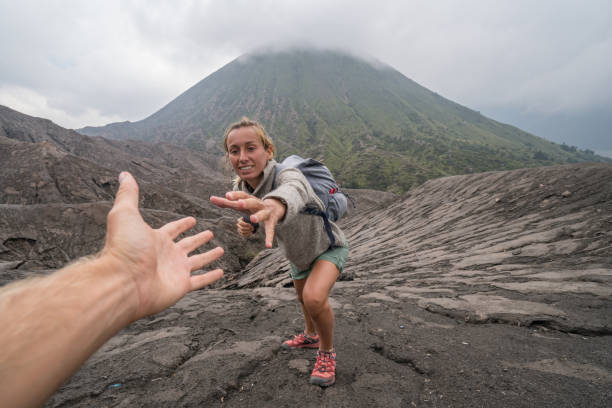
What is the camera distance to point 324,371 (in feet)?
7.54

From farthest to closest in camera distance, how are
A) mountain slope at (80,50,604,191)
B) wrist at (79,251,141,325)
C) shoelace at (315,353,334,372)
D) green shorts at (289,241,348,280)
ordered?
mountain slope at (80,50,604,191) < green shorts at (289,241,348,280) < shoelace at (315,353,334,372) < wrist at (79,251,141,325)

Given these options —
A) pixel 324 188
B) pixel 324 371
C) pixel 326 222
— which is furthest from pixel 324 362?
pixel 324 188

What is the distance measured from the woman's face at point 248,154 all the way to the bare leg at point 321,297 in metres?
0.92

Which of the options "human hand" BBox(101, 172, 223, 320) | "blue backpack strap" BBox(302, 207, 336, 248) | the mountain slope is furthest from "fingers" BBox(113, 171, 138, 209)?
the mountain slope

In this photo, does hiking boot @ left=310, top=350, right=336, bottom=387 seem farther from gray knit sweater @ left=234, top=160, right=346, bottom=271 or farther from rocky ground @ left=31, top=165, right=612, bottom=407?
gray knit sweater @ left=234, top=160, right=346, bottom=271

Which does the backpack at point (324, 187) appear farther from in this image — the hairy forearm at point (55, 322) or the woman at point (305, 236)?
the hairy forearm at point (55, 322)

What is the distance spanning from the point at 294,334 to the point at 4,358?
2750 mm

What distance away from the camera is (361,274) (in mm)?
5840

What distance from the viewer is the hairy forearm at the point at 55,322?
2.64 ft

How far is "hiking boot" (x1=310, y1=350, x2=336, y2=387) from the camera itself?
2232mm

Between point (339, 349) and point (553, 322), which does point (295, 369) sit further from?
point (553, 322)

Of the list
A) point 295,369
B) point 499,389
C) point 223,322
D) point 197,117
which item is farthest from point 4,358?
point 197,117

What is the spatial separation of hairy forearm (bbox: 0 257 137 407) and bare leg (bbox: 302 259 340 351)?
128 centimetres

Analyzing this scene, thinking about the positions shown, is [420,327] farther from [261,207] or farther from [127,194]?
[127,194]
